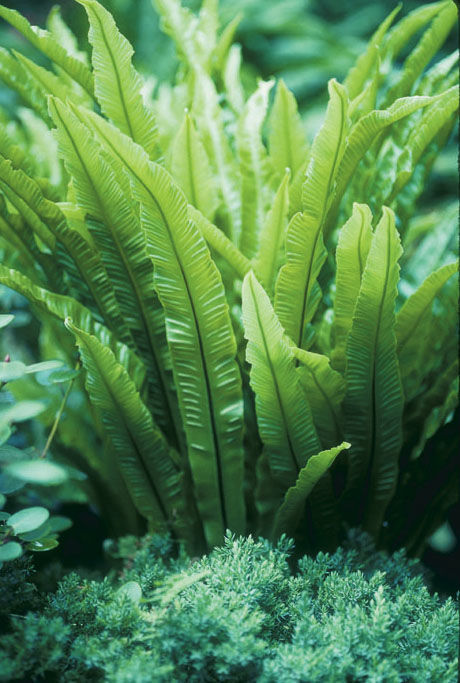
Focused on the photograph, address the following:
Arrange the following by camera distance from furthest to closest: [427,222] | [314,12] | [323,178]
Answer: [314,12]
[427,222]
[323,178]

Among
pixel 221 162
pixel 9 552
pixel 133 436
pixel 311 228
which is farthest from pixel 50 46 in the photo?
pixel 9 552

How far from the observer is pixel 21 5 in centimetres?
247

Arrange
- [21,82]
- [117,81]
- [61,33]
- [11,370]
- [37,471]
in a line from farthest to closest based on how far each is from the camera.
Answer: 1. [61,33]
2. [21,82]
3. [117,81]
4. [11,370]
5. [37,471]

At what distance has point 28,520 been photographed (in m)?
0.64

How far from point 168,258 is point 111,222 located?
14 cm

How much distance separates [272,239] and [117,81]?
30 cm

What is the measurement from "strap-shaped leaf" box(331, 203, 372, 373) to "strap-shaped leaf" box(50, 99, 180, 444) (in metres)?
0.26

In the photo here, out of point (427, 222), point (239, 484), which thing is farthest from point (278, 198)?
point (427, 222)

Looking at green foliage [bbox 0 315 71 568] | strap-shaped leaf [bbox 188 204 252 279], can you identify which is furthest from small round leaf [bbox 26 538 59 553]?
strap-shaped leaf [bbox 188 204 252 279]

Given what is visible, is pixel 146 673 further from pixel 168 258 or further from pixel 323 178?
pixel 323 178

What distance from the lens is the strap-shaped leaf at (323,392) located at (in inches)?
30.0

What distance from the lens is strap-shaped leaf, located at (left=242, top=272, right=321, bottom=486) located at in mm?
709

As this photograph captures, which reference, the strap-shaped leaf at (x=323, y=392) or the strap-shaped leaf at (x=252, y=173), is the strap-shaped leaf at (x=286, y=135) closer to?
the strap-shaped leaf at (x=252, y=173)

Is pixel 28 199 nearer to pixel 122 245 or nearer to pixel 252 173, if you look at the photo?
pixel 122 245
